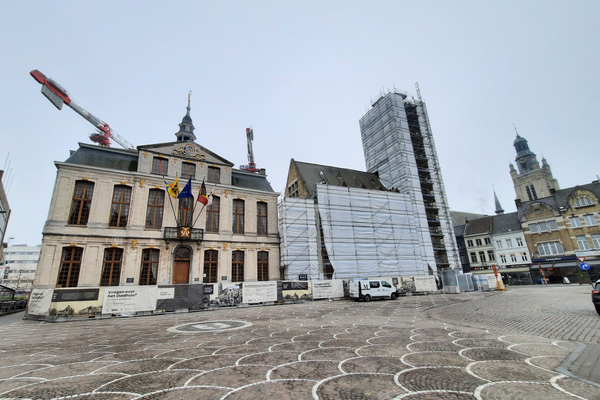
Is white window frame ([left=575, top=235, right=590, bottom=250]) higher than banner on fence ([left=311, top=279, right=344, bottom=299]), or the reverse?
white window frame ([left=575, top=235, right=590, bottom=250])

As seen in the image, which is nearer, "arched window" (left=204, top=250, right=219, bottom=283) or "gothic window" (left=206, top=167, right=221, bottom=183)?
"arched window" (left=204, top=250, right=219, bottom=283)

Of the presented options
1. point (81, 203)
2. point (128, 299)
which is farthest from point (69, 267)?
point (128, 299)

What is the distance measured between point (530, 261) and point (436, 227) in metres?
18.5

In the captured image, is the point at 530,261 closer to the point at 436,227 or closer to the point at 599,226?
the point at 599,226

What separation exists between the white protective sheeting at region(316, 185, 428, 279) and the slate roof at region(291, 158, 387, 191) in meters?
4.14

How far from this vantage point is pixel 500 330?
8305 millimetres

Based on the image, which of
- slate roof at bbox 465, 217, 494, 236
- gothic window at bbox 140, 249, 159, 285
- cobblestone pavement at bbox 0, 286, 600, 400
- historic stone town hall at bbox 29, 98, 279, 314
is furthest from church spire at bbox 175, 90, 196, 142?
slate roof at bbox 465, 217, 494, 236

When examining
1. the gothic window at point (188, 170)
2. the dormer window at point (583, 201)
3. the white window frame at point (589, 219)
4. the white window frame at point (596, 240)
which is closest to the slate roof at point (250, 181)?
the gothic window at point (188, 170)

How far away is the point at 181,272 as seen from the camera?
2336 centimetres

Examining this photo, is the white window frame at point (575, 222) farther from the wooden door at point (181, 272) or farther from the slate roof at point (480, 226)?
the wooden door at point (181, 272)

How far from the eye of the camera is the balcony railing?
23000mm

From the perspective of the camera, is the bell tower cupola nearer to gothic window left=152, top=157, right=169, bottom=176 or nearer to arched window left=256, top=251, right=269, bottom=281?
A: arched window left=256, top=251, right=269, bottom=281

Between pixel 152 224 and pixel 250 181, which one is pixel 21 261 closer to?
pixel 152 224

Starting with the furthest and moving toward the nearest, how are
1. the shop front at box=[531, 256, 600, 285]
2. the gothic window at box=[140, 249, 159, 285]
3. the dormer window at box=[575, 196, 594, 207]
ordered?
the dormer window at box=[575, 196, 594, 207] → the shop front at box=[531, 256, 600, 285] → the gothic window at box=[140, 249, 159, 285]
